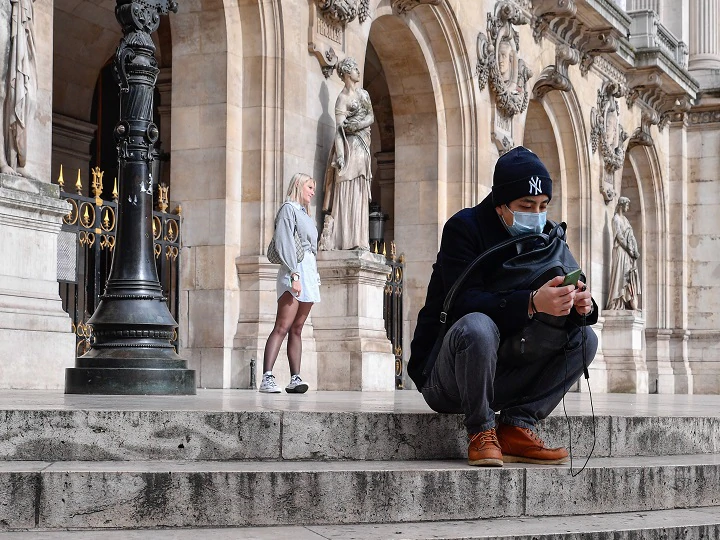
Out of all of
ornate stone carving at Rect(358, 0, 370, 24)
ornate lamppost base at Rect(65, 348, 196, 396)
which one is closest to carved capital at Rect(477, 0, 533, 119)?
ornate stone carving at Rect(358, 0, 370, 24)

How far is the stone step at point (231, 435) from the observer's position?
5262 millimetres

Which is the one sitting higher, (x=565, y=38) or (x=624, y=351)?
(x=565, y=38)

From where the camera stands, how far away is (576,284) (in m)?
5.34

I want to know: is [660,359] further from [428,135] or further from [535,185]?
[535,185]

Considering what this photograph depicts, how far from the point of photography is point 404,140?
19359mm

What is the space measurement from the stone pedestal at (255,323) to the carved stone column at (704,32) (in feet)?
67.7

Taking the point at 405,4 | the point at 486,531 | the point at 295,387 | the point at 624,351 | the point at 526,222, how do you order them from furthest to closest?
the point at 624,351 < the point at 405,4 < the point at 295,387 < the point at 526,222 < the point at 486,531

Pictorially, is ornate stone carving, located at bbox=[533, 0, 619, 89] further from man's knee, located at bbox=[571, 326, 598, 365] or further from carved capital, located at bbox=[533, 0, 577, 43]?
man's knee, located at bbox=[571, 326, 598, 365]

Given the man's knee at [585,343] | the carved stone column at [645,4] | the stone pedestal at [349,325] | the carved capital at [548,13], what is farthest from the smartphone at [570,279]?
the carved stone column at [645,4]

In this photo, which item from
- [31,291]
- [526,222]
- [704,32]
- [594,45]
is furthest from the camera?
[704,32]

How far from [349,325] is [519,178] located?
9.05 metres

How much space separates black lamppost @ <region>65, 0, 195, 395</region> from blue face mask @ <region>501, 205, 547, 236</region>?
9.31 ft

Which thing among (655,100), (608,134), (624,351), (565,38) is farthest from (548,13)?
(655,100)

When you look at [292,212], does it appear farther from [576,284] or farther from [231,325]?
[576,284]
